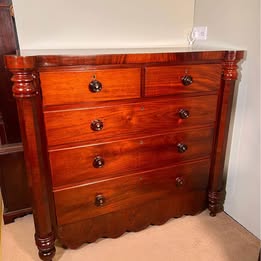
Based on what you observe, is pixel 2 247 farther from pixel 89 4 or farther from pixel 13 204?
pixel 89 4

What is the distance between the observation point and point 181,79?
131 cm

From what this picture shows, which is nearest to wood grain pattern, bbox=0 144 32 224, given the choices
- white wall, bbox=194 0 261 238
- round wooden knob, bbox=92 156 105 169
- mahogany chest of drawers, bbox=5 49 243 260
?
mahogany chest of drawers, bbox=5 49 243 260

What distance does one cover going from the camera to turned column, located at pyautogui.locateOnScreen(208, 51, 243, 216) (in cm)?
138

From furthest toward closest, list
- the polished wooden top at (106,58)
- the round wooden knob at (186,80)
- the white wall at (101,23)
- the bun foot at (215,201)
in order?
the bun foot at (215,201) → the white wall at (101,23) → the round wooden knob at (186,80) → the polished wooden top at (106,58)

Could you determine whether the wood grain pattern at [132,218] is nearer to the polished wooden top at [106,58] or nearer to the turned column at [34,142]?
the turned column at [34,142]

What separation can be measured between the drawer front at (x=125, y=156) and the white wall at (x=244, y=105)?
214mm

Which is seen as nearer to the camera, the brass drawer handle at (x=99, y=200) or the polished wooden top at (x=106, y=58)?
the polished wooden top at (x=106, y=58)

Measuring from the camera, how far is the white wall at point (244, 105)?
54.9 inches

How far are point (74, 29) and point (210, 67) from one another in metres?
0.83

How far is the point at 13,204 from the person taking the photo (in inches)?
64.7

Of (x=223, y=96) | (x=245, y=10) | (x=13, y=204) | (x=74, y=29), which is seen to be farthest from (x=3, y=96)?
(x=245, y=10)

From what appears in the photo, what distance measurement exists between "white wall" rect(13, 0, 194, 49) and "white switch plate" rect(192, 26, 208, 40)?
0.06 meters

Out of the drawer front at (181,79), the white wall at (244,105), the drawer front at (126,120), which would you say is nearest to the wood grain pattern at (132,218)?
the white wall at (244,105)

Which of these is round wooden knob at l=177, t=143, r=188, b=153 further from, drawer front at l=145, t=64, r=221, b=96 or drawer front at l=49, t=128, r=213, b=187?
drawer front at l=145, t=64, r=221, b=96
